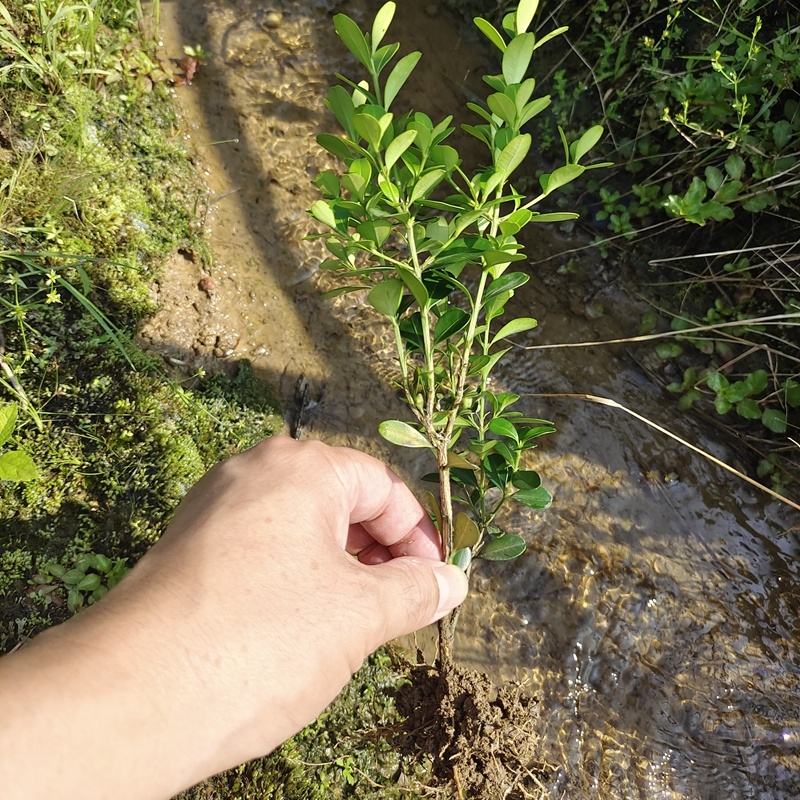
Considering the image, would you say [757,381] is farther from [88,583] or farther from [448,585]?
[88,583]

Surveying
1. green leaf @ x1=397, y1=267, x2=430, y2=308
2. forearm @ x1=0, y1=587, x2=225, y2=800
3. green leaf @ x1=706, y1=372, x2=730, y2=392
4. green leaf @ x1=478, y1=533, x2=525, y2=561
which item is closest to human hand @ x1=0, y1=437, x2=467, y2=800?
forearm @ x1=0, y1=587, x2=225, y2=800

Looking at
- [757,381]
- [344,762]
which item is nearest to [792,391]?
[757,381]

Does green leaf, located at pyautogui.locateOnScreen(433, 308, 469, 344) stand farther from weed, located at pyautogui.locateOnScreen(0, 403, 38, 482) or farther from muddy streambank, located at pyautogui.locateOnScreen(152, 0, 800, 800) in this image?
weed, located at pyautogui.locateOnScreen(0, 403, 38, 482)

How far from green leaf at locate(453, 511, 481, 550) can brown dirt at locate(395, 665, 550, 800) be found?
1.84 ft

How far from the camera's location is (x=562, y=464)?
9.07 feet

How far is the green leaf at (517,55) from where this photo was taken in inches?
56.6

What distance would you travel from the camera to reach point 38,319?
7.80 feet

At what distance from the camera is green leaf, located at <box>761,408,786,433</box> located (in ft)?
8.54

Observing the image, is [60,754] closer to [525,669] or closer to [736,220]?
[525,669]

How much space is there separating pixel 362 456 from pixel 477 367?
432 millimetres

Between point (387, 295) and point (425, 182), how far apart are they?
0.94 ft

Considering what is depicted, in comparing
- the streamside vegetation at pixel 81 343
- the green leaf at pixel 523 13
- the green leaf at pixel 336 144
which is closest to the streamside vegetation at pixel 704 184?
the green leaf at pixel 523 13

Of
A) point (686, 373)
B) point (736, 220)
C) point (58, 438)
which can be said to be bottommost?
point (686, 373)

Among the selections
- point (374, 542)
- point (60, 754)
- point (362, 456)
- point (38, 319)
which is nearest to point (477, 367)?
point (362, 456)
